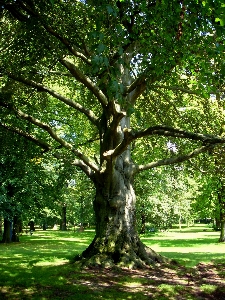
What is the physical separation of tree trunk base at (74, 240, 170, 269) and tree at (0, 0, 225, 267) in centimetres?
4

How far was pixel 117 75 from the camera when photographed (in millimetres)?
10008

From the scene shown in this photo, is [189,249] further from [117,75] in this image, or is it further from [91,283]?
[117,75]

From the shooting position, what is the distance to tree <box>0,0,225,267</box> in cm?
749

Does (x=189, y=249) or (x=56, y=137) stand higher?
(x=56, y=137)

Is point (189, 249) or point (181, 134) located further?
point (189, 249)

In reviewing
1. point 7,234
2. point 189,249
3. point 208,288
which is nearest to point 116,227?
point 208,288

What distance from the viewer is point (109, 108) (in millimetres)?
13117

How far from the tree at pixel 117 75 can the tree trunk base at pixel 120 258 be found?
40mm

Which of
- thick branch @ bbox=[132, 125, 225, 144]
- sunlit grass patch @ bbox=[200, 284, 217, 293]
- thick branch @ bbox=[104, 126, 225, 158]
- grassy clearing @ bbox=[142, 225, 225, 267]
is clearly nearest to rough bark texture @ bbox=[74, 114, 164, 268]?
thick branch @ bbox=[104, 126, 225, 158]

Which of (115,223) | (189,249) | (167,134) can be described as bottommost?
(189,249)

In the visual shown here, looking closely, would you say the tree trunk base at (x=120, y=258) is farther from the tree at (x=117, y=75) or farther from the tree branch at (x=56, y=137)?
the tree branch at (x=56, y=137)

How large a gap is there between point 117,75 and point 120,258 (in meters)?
6.60

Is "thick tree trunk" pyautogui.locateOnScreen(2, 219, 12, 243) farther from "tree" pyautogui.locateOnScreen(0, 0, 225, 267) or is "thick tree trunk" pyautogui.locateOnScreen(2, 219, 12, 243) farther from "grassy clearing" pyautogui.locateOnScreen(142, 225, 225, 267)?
"tree" pyautogui.locateOnScreen(0, 0, 225, 267)

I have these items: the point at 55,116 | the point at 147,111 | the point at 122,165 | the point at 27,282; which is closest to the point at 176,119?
the point at 147,111
